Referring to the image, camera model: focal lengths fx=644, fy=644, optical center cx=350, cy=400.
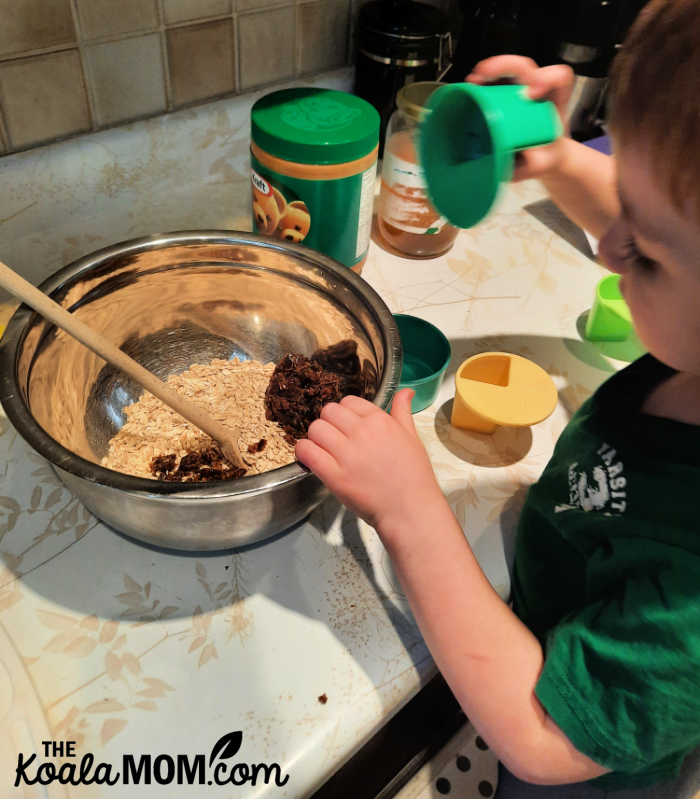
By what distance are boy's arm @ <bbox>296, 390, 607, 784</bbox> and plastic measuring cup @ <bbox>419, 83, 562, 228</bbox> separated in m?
0.19

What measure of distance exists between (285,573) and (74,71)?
2.09 ft

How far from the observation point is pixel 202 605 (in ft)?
1.89

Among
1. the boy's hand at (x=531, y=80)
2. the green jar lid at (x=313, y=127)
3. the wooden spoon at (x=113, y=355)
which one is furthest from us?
the green jar lid at (x=313, y=127)

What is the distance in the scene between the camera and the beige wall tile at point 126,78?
783 millimetres

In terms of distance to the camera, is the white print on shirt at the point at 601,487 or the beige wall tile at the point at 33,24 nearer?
the white print on shirt at the point at 601,487

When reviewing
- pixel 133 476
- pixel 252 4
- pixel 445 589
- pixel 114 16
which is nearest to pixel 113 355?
pixel 133 476

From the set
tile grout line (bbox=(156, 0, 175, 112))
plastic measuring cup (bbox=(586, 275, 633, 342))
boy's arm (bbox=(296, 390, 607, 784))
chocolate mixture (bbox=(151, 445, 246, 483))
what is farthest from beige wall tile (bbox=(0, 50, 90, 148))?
plastic measuring cup (bbox=(586, 275, 633, 342))

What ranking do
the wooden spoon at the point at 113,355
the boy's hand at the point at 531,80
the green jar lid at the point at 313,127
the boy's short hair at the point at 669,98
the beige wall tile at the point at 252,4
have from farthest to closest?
1. the beige wall tile at the point at 252,4
2. the green jar lid at the point at 313,127
3. the boy's hand at the point at 531,80
4. the wooden spoon at the point at 113,355
5. the boy's short hair at the point at 669,98

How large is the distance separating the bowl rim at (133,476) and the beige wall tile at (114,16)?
0.28 meters

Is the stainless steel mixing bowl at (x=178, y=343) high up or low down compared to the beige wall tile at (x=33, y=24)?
down

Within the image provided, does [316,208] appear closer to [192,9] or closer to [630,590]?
[192,9]

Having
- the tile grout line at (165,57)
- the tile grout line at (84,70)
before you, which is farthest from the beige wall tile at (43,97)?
the tile grout line at (165,57)

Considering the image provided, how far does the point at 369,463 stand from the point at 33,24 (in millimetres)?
615

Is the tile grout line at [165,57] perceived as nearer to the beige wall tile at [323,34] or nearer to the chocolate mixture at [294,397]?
the beige wall tile at [323,34]
